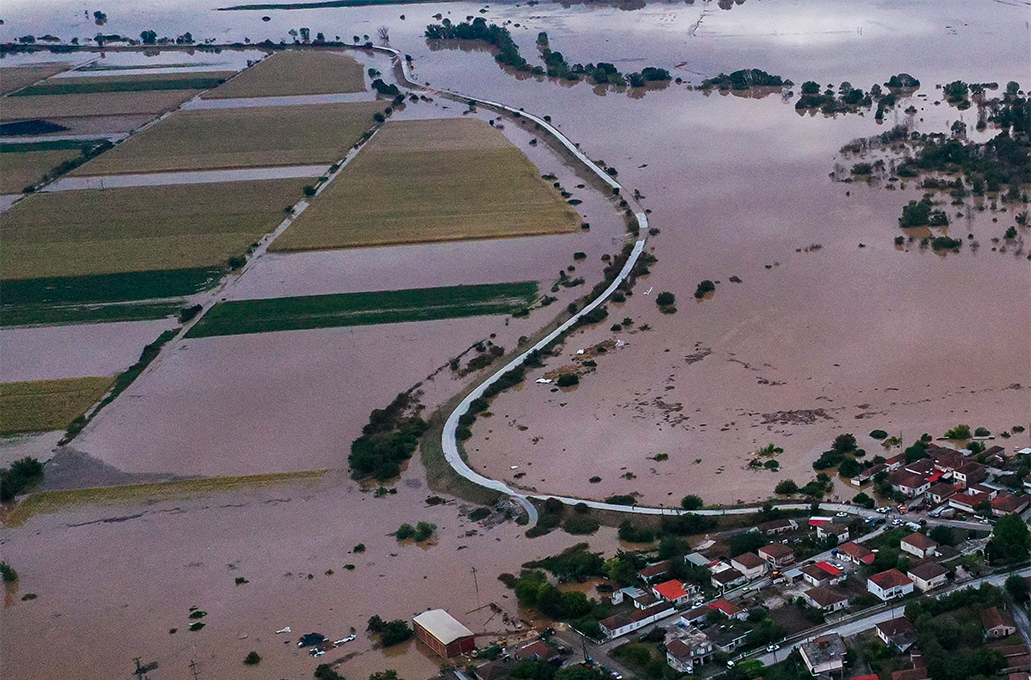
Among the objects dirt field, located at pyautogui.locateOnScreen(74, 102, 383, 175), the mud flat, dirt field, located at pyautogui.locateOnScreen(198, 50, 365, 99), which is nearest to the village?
the mud flat

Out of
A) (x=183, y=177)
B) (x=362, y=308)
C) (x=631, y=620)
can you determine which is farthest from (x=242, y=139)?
(x=631, y=620)

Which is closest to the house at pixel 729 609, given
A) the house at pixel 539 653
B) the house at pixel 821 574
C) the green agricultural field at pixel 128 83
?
the house at pixel 821 574

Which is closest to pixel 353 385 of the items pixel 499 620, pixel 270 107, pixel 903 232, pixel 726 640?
pixel 499 620

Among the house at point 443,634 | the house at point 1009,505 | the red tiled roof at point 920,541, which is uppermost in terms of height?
the house at point 1009,505

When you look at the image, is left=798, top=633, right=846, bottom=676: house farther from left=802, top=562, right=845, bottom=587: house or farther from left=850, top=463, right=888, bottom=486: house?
left=850, top=463, right=888, bottom=486: house

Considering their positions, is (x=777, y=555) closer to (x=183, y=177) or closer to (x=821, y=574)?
(x=821, y=574)

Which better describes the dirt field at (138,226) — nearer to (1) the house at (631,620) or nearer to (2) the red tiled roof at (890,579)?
(1) the house at (631,620)
